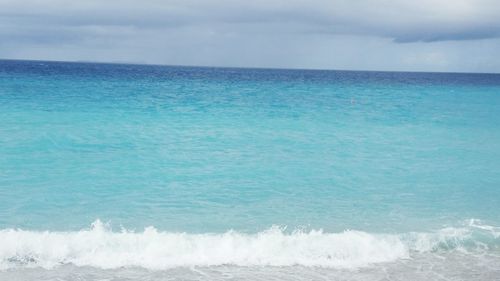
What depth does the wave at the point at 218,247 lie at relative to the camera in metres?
9.44

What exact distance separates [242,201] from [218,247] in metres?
3.62

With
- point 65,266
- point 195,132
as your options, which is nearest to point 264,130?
point 195,132

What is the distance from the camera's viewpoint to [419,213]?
1300 centimetres

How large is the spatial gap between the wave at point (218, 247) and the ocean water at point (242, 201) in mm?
40

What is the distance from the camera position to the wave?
9.44 m

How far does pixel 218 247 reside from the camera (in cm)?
1006

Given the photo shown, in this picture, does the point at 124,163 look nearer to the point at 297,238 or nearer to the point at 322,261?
the point at 297,238

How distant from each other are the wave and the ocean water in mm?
40

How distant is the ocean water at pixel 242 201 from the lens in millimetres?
9438

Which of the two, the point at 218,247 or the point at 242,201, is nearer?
the point at 218,247

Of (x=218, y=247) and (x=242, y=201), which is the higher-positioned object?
(x=242, y=201)

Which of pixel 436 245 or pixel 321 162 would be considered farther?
pixel 321 162

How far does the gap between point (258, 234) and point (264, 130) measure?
51.9 feet

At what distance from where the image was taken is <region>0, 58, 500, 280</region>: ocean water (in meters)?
9.44
